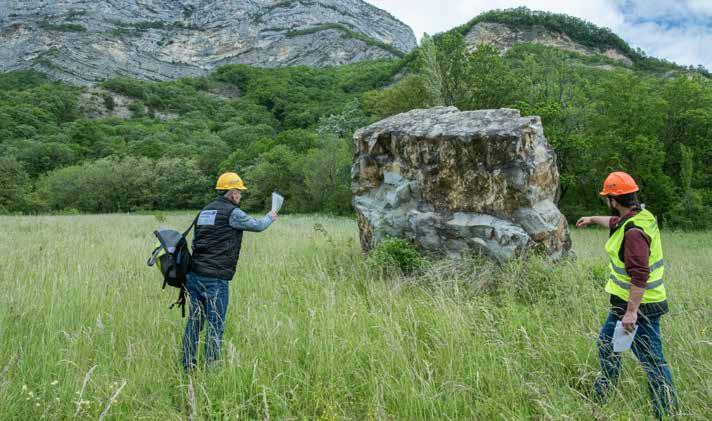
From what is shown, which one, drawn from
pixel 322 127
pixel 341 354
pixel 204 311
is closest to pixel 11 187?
pixel 322 127

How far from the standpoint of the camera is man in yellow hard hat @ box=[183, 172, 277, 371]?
141 inches

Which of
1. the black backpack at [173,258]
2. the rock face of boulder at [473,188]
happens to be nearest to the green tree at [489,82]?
the rock face of boulder at [473,188]

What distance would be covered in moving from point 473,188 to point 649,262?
167 inches

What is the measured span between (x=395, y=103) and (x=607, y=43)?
60652mm

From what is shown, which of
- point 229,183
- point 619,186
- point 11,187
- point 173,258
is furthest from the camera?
point 11,187

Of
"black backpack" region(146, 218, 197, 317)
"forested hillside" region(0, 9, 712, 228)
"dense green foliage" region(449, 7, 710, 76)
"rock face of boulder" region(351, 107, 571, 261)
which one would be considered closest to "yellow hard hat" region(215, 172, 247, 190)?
"black backpack" region(146, 218, 197, 317)

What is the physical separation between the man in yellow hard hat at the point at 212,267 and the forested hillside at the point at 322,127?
64.6 feet

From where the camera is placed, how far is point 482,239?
6.61 metres

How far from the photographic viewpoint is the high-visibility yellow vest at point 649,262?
9.04ft

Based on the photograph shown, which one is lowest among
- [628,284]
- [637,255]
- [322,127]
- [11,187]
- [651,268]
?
[11,187]

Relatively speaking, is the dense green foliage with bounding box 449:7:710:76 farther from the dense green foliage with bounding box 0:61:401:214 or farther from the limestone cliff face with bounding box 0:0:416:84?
the limestone cliff face with bounding box 0:0:416:84

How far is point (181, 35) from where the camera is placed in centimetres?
12262

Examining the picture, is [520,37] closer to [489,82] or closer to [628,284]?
[489,82]

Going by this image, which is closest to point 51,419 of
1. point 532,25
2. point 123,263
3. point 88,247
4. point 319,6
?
point 123,263
